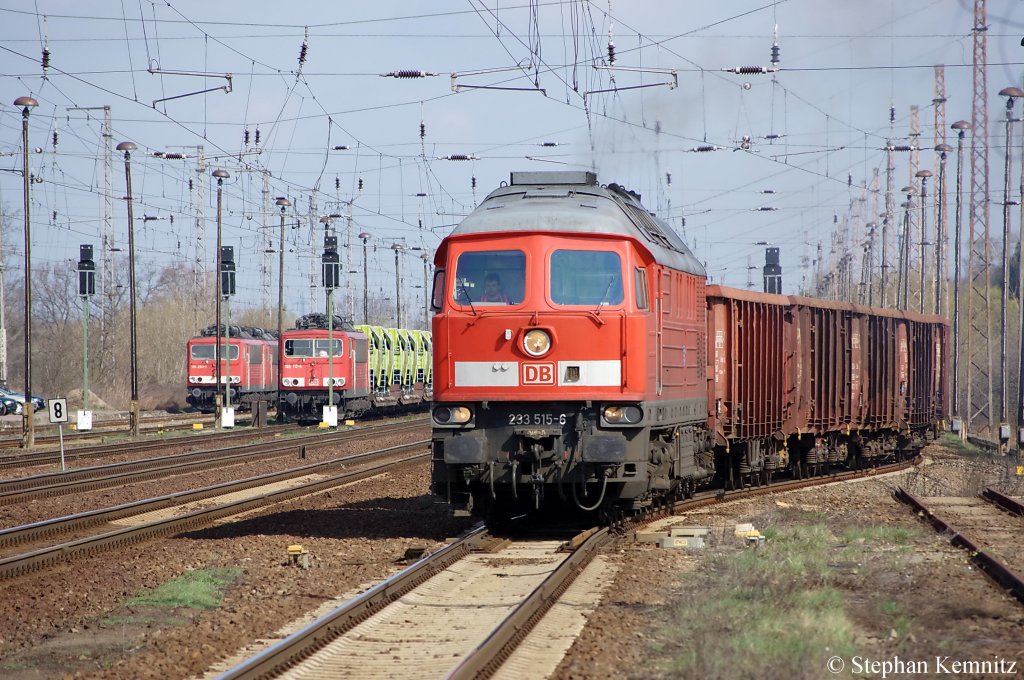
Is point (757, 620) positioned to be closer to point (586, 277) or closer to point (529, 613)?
point (529, 613)

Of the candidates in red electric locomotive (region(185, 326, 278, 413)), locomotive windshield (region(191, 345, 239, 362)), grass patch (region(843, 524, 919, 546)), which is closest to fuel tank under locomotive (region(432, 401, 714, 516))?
grass patch (region(843, 524, 919, 546))

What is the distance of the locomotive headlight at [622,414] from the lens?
533 inches

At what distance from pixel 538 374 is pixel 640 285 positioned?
155 cm

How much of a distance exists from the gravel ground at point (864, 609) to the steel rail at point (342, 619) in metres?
1.75

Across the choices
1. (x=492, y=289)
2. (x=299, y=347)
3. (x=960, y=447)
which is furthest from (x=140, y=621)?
(x=299, y=347)

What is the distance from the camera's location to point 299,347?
157 feet

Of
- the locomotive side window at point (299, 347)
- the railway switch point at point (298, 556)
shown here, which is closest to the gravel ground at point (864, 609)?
the railway switch point at point (298, 556)

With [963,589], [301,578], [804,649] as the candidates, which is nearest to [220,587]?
[301,578]

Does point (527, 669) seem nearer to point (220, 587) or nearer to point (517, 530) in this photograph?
point (220, 587)

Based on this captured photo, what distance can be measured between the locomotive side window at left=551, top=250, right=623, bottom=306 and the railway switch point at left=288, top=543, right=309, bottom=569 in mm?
3797

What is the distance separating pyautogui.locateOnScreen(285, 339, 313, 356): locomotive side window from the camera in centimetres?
4750

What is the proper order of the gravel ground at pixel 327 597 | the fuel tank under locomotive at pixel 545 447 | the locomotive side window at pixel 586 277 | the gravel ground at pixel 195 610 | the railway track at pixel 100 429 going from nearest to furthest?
the gravel ground at pixel 327 597 → the gravel ground at pixel 195 610 → the fuel tank under locomotive at pixel 545 447 → the locomotive side window at pixel 586 277 → the railway track at pixel 100 429

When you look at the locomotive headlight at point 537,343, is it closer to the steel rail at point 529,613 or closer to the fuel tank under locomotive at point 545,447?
the fuel tank under locomotive at point 545,447

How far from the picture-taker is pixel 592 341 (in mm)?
13656
